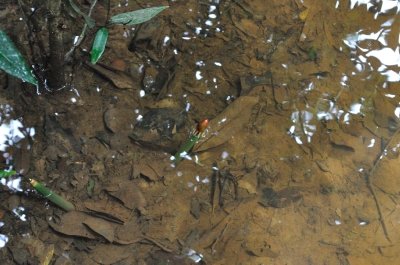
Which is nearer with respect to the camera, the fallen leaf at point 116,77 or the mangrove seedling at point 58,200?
the mangrove seedling at point 58,200

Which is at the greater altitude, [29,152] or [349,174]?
[29,152]

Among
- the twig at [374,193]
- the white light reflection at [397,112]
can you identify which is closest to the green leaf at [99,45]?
the twig at [374,193]

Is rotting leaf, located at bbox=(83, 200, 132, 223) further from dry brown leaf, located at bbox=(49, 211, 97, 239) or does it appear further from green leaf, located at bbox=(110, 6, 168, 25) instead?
green leaf, located at bbox=(110, 6, 168, 25)

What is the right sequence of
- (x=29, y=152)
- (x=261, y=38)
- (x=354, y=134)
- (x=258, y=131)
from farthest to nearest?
1. (x=261, y=38)
2. (x=354, y=134)
3. (x=258, y=131)
4. (x=29, y=152)

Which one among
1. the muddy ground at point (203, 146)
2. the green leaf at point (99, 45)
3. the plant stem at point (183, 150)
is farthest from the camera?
the plant stem at point (183, 150)

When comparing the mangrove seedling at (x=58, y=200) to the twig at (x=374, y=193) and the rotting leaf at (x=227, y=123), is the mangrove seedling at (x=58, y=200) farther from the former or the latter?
the twig at (x=374, y=193)

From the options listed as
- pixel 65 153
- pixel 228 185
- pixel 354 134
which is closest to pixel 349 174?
pixel 354 134

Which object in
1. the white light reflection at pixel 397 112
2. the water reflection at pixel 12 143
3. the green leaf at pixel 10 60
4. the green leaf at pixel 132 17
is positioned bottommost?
the white light reflection at pixel 397 112

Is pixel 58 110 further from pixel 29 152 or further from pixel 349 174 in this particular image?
pixel 349 174
